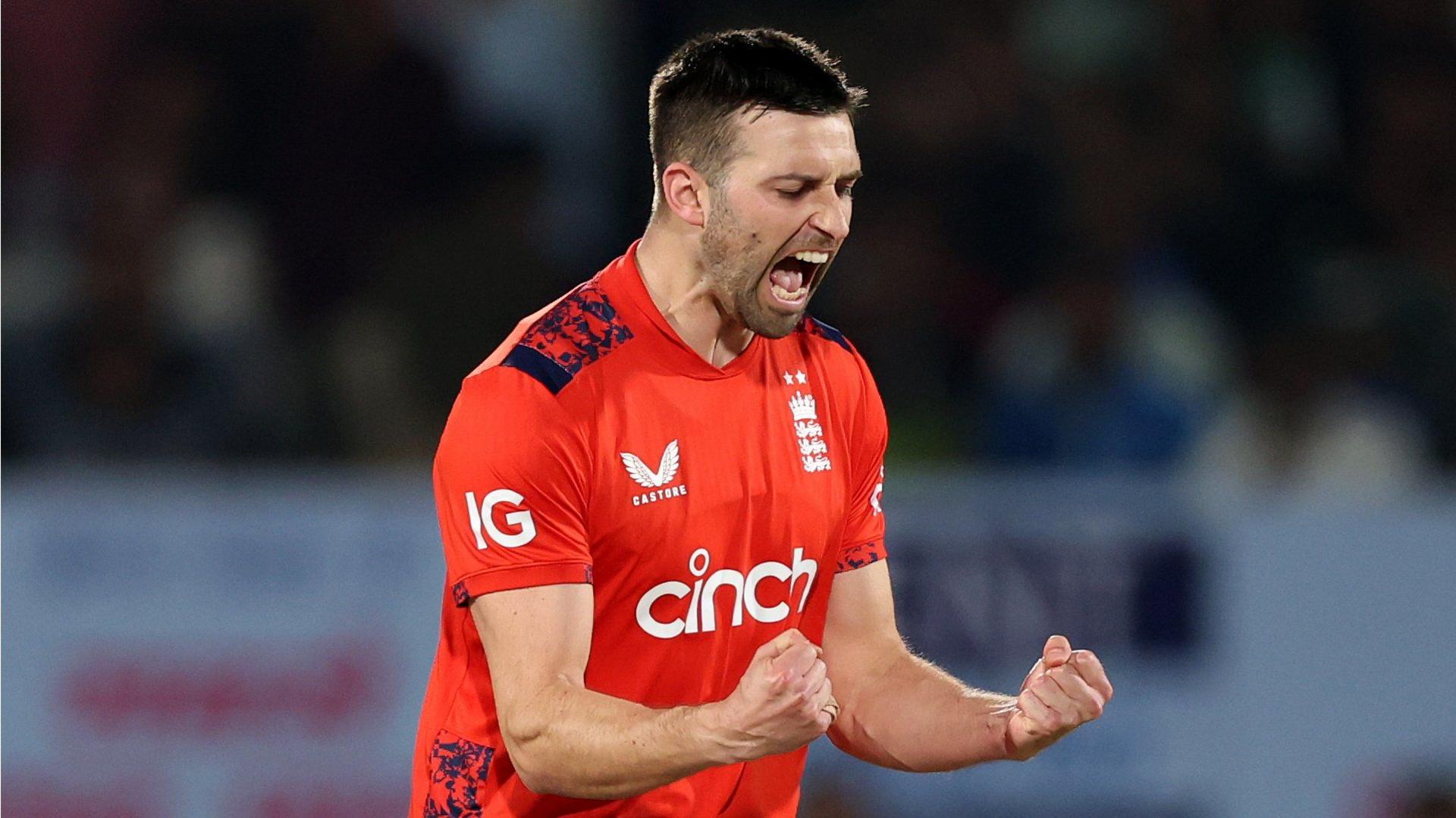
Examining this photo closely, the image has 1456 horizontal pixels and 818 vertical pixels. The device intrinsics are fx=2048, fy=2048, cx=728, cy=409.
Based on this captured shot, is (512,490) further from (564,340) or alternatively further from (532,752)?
(532,752)

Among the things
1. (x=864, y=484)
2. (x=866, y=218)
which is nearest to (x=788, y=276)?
(x=864, y=484)

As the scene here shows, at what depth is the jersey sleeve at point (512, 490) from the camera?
12.3ft

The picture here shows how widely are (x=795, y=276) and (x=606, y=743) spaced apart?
1.01 metres

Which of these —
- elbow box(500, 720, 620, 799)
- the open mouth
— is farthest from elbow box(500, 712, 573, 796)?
the open mouth

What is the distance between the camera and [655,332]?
4.07 meters

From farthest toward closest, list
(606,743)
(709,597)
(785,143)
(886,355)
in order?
(886,355), (709,597), (785,143), (606,743)

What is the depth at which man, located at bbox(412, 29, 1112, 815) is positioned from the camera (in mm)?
3742

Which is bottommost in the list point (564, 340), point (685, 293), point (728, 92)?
point (564, 340)

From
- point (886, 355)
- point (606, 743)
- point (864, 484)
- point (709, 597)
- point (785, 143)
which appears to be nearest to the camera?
point (606, 743)

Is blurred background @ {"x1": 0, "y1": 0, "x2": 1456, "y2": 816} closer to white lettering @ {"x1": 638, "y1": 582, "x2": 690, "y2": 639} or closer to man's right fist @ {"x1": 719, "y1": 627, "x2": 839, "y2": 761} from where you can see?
white lettering @ {"x1": 638, "y1": 582, "x2": 690, "y2": 639}

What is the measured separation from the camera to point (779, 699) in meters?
3.38

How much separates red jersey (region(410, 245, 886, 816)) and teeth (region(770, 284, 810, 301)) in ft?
0.75

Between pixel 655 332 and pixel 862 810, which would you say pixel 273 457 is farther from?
pixel 655 332

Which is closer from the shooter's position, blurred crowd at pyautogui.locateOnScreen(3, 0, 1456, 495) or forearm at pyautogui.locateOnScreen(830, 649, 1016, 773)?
forearm at pyautogui.locateOnScreen(830, 649, 1016, 773)
